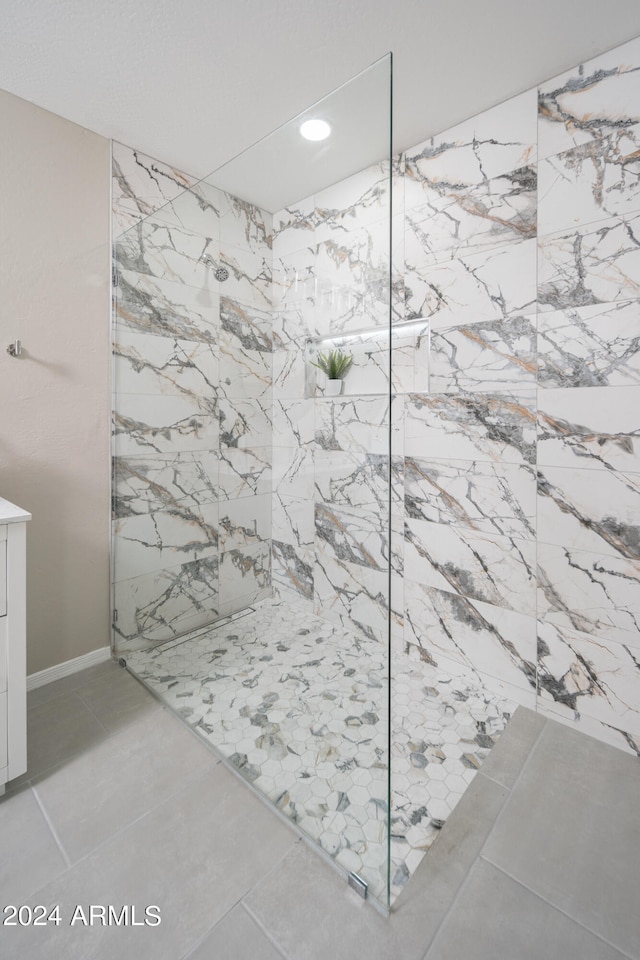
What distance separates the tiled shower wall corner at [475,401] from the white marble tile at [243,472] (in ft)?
0.04

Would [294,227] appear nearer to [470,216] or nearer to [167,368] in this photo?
[167,368]

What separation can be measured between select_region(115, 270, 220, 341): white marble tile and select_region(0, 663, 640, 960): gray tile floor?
1554 mm

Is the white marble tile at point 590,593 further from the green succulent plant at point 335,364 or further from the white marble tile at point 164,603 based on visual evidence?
the white marble tile at point 164,603

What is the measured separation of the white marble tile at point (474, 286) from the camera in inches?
68.2

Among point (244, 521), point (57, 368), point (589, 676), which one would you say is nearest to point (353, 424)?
point (244, 521)

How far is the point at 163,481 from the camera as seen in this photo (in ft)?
6.44

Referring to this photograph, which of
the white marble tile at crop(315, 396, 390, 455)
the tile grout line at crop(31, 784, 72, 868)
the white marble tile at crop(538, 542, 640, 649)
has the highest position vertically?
the white marble tile at crop(315, 396, 390, 455)

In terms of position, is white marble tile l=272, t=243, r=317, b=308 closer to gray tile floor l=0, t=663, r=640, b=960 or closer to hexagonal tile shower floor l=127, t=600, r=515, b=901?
hexagonal tile shower floor l=127, t=600, r=515, b=901

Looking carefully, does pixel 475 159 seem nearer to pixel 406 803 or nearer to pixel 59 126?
pixel 59 126

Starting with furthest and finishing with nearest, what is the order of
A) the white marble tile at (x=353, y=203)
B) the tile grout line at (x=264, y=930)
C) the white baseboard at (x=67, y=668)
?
the white baseboard at (x=67, y=668)
the white marble tile at (x=353, y=203)
the tile grout line at (x=264, y=930)

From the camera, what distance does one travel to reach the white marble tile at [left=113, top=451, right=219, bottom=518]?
1.81 meters

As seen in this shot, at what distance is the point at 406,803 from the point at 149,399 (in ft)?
5.91

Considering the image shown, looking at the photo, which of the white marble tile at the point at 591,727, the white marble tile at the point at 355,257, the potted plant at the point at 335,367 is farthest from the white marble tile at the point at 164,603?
the white marble tile at the point at 591,727

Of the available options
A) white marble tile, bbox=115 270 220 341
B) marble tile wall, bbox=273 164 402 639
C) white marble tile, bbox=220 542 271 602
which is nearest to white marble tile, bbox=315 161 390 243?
marble tile wall, bbox=273 164 402 639
